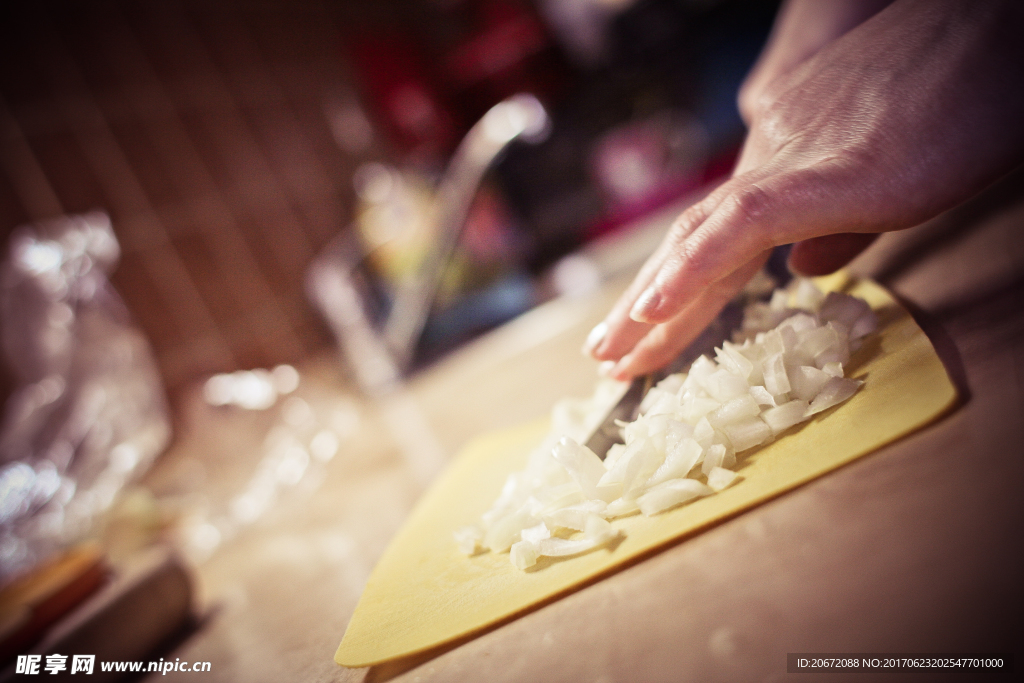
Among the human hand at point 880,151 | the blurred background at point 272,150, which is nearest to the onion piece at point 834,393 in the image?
the human hand at point 880,151

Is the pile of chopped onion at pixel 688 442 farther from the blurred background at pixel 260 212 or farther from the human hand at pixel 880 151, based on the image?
the blurred background at pixel 260 212

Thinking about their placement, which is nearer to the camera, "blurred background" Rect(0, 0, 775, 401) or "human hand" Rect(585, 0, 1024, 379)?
"human hand" Rect(585, 0, 1024, 379)

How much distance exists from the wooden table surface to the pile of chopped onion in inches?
1.8

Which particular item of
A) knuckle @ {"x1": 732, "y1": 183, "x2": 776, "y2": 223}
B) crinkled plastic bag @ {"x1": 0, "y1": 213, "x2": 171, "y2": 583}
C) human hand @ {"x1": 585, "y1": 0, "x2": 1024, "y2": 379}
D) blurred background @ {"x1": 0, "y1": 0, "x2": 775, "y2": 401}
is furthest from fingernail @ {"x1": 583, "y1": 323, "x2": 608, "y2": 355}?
blurred background @ {"x1": 0, "y1": 0, "x2": 775, "y2": 401}

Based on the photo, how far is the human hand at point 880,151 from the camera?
451mm

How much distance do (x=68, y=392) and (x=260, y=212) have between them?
62.6 inches

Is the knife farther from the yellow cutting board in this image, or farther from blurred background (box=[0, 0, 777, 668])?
blurred background (box=[0, 0, 777, 668])

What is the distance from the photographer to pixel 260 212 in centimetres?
286

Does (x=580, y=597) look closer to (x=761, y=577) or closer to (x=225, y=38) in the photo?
(x=761, y=577)

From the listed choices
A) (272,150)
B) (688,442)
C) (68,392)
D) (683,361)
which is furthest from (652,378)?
(272,150)

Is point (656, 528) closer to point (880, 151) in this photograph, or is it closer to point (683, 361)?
point (683, 361)

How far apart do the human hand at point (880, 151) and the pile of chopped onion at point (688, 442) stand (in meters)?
0.07

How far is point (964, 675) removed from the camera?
22 cm

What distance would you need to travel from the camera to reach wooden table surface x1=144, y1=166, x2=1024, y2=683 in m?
0.25
